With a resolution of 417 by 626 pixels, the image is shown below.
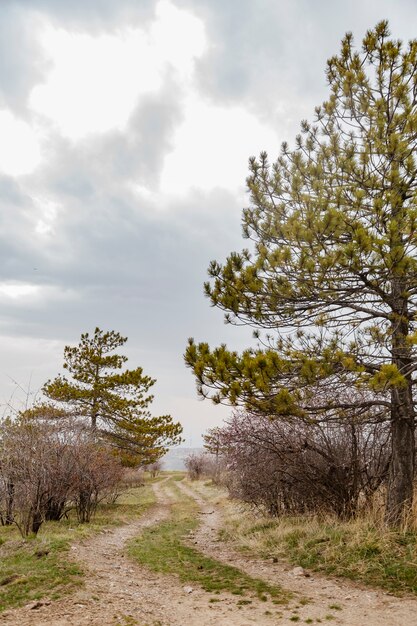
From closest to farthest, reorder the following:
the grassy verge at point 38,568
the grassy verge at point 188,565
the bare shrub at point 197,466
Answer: the grassy verge at point 38,568, the grassy verge at point 188,565, the bare shrub at point 197,466

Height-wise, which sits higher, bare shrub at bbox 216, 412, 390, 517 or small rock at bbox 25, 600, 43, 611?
bare shrub at bbox 216, 412, 390, 517

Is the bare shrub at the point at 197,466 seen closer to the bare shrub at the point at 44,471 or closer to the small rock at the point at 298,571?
the bare shrub at the point at 44,471

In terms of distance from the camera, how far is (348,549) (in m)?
6.86

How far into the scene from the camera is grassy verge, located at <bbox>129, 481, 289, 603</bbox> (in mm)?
5914

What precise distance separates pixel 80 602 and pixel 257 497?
7.38 m

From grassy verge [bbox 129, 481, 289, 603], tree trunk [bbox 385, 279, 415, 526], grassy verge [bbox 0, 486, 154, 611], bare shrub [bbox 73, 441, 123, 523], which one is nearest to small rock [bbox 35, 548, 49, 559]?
grassy verge [bbox 0, 486, 154, 611]

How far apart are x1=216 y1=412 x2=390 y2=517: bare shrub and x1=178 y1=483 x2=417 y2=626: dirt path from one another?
2.53m

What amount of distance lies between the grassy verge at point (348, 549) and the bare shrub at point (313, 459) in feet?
2.49

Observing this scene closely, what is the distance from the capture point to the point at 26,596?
18.3 ft

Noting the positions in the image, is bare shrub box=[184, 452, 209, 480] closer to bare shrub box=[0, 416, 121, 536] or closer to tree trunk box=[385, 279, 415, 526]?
bare shrub box=[0, 416, 121, 536]

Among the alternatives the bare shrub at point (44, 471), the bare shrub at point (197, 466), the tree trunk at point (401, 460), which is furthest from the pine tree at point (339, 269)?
the bare shrub at point (197, 466)

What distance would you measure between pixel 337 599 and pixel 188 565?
3133 millimetres

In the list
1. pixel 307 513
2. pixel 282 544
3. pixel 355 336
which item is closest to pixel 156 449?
pixel 307 513

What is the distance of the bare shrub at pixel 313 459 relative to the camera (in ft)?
30.7
